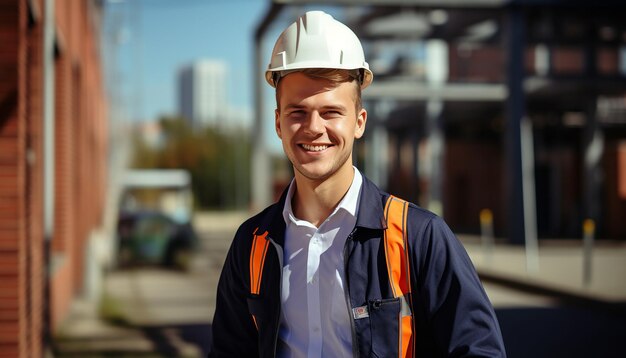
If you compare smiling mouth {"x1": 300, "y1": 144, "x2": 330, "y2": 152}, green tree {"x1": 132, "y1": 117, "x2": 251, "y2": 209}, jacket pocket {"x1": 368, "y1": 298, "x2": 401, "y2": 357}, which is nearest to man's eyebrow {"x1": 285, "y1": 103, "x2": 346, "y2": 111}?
smiling mouth {"x1": 300, "y1": 144, "x2": 330, "y2": 152}

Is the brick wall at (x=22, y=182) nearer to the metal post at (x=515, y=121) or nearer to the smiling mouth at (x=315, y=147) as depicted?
the smiling mouth at (x=315, y=147)

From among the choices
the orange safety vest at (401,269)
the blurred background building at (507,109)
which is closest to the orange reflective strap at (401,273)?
the orange safety vest at (401,269)

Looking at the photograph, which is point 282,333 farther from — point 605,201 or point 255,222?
point 605,201

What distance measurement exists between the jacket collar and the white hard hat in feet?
1.04

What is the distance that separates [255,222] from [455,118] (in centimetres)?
3477

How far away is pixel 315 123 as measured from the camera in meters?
2.29

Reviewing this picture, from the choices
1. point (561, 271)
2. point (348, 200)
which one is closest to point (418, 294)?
point (348, 200)

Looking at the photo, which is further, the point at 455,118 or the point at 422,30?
the point at 455,118

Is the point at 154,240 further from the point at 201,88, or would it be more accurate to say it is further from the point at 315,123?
the point at 201,88

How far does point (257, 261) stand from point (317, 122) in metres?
0.42

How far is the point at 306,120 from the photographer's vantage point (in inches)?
91.4

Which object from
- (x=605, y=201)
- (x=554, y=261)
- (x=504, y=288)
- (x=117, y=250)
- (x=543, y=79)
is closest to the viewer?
(x=504, y=288)

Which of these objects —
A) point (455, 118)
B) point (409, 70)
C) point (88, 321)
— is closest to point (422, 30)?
point (409, 70)

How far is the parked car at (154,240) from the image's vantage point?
22656 mm
